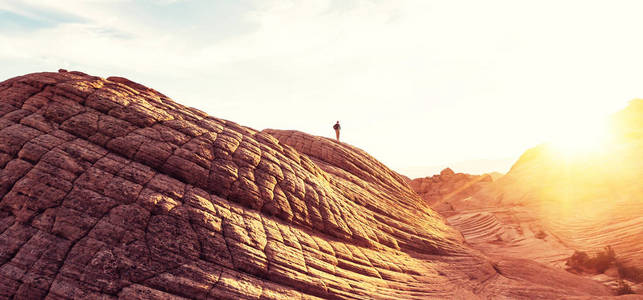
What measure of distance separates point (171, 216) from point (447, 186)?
50474 mm

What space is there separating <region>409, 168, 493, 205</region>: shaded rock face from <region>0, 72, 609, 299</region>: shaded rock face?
32.9 m

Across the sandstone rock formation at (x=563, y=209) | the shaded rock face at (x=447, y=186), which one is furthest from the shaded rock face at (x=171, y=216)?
the shaded rock face at (x=447, y=186)

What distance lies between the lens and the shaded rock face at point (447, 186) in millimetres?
50750

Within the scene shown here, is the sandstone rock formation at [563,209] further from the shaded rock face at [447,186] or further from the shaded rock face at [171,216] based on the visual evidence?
the shaded rock face at [171,216]

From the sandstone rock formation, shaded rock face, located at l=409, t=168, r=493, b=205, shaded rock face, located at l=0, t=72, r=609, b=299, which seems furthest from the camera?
shaded rock face, located at l=409, t=168, r=493, b=205

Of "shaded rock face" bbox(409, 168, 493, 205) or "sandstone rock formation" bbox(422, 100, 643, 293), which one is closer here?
"sandstone rock formation" bbox(422, 100, 643, 293)

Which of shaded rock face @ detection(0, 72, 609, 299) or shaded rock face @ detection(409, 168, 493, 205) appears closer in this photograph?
shaded rock face @ detection(0, 72, 609, 299)

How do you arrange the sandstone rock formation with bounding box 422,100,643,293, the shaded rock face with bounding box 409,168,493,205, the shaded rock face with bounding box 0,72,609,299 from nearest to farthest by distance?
the shaded rock face with bounding box 0,72,609,299 < the sandstone rock formation with bounding box 422,100,643,293 < the shaded rock face with bounding box 409,168,493,205

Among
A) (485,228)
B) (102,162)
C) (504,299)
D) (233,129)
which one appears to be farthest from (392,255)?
(485,228)

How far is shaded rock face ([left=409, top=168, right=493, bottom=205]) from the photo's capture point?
50750 mm

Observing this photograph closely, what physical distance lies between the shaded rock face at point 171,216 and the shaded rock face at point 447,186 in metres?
32.9

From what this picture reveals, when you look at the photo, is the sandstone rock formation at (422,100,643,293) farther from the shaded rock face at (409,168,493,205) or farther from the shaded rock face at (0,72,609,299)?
the shaded rock face at (0,72,609,299)

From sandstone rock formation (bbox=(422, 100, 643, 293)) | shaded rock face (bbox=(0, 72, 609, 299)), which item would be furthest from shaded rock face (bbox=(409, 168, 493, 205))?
shaded rock face (bbox=(0, 72, 609, 299))

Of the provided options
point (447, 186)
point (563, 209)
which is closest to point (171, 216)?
point (563, 209)
